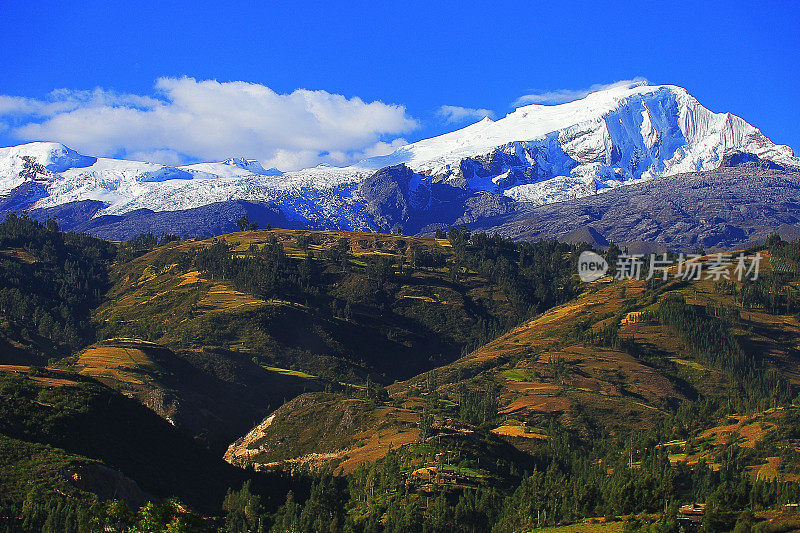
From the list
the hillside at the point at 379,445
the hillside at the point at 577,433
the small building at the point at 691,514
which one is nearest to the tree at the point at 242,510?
the hillside at the point at 379,445

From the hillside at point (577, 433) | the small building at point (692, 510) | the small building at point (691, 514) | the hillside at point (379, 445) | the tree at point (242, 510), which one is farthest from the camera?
the hillside at point (577, 433)

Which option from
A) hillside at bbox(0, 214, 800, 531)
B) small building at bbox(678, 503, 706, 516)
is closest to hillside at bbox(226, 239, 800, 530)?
hillside at bbox(0, 214, 800, 531)

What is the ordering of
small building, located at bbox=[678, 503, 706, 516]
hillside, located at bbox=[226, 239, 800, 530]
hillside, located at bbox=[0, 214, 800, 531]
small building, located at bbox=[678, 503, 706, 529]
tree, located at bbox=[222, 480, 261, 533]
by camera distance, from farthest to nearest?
hillside, located at bbox=[226, 239, 800, 530]
hillside, located at bbox=[0, 214, 800, 531]
tree, located at bbox=[222, 480, 261, 533]
small building, located at bbox=[678, 503, 706, 516]
small building, located at bbox=[678, 503, 706, 529]

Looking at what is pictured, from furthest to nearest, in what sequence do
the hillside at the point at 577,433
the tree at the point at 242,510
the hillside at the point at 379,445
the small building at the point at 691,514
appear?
the hillside at the point at 577,433 < the hillside at the point at 379,445 < the tree at the point at 242,510 < the small building at the point at 691,514

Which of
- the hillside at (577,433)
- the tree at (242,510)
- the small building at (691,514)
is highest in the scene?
the hillside at (577,433)

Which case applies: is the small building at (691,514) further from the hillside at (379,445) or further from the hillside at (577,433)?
the hillside at (577,433)

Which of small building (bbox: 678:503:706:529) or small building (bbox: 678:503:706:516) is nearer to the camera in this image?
small building (bbox: 678:503:706:529)

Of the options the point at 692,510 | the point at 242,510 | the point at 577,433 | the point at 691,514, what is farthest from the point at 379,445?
the point at 691,514

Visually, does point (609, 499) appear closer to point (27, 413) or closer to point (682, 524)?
point (682, 524)

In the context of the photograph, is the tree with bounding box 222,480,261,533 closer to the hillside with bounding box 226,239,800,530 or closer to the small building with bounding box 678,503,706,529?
the hillside with bounding box 226,239,800,530

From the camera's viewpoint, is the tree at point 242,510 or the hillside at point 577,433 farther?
the hillside at point 577,433

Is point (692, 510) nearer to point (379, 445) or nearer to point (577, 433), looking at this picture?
point (379, 445)

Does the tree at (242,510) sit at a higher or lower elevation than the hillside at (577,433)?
lower

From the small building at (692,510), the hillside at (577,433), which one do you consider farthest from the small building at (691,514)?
the hillside at (577,433)
